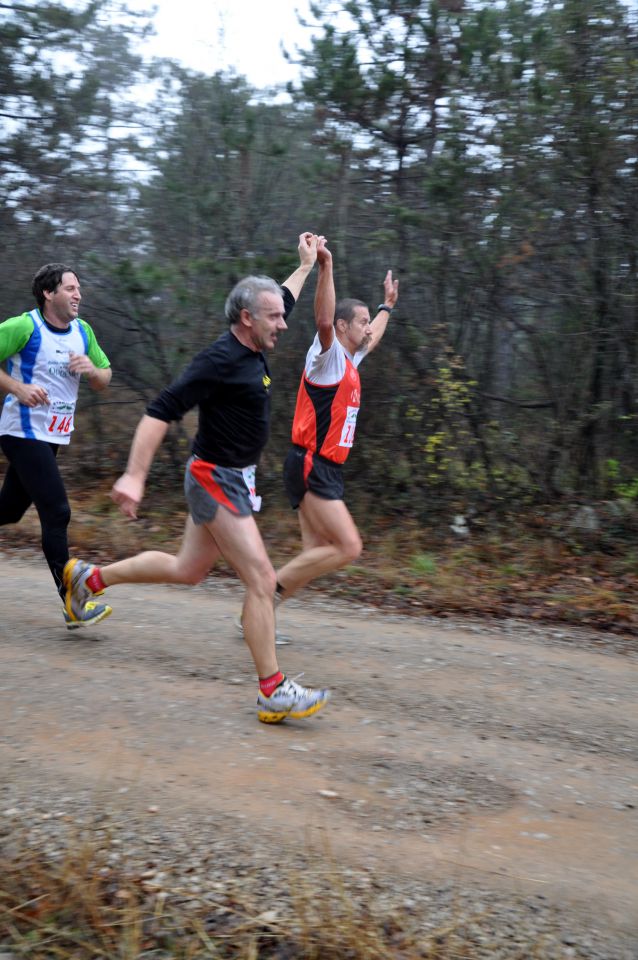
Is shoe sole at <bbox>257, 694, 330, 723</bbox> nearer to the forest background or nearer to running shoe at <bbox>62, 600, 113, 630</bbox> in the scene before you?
running shoe at <bbox>62, 600, 113, 630</bbox>

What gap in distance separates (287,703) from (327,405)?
6.33 feet

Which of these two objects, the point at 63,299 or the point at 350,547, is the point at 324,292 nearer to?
the point at 350,547

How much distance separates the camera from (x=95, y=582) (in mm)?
5648

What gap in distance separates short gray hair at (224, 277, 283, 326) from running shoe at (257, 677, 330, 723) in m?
1.78

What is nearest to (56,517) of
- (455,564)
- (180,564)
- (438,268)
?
(180,564)

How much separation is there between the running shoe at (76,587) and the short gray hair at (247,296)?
6.15 ft

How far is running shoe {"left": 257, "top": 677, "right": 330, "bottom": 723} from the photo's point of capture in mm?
4637

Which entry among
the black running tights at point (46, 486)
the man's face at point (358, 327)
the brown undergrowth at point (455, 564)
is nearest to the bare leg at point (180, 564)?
the black running tights at point (46, 486)

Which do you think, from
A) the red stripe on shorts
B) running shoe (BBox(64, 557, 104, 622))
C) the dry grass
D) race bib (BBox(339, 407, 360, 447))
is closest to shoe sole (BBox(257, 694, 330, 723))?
the red stripe on shorts

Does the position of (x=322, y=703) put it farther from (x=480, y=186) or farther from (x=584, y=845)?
(x=480, y=186)

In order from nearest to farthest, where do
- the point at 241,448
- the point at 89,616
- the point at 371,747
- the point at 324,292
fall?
the point at 371,747 < the point at 241,448 < the point at 324,292 < the point at 89,616

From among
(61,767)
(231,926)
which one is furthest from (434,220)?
(231,926)

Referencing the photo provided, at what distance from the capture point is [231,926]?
3107 millimetres

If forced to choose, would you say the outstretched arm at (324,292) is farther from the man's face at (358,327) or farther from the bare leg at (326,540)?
the bare leg at (326,540)
